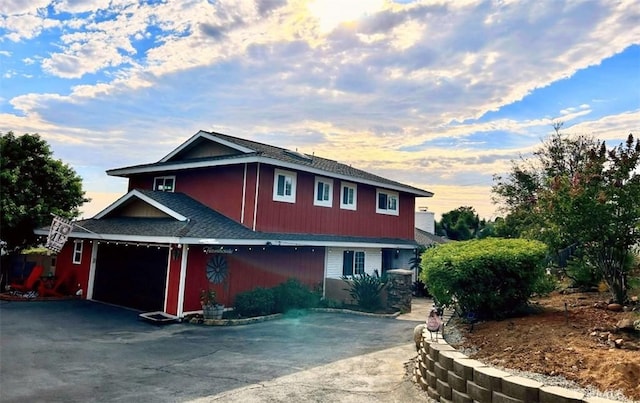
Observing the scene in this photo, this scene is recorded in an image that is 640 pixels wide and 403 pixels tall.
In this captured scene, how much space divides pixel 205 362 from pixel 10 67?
6.99 m

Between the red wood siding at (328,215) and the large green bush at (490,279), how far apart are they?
857 cm

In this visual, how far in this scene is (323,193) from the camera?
1653cm

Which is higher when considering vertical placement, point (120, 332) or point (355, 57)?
point (355, 57)

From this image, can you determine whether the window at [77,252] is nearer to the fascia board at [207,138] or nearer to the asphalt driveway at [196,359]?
the asphalt driveway at [196,359]

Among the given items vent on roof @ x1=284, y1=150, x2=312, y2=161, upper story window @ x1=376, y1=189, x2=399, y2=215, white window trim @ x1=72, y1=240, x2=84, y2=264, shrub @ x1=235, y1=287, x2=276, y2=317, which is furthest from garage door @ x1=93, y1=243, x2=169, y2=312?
upper story window @ x1=376, y1=189, x2=399, y2=215

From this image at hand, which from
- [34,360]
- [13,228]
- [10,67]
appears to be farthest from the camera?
[13,228]

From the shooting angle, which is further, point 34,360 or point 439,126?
point 439,126

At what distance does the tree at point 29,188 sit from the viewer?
16.4m

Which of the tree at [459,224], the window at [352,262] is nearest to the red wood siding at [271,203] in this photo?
the window at [352,262]

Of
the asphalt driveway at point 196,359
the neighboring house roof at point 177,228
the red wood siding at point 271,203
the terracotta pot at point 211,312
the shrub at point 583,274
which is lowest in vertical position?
the asphalt driveway at point 196,359

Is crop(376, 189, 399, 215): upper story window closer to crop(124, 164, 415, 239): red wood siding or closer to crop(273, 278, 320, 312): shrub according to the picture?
crop(124, 164, 415, 239): red wood siding

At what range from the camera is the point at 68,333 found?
9.48m

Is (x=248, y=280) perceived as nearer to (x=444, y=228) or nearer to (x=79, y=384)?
(x=79, y=384)

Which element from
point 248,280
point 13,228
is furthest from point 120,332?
point 13,228
